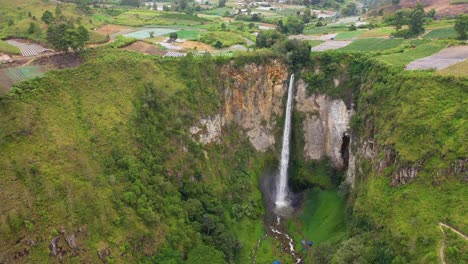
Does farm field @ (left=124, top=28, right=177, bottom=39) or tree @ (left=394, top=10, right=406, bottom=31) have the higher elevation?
tree @ (left=394, top=10, right=406, bottom=31)

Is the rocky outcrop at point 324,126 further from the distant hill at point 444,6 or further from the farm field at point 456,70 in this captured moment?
the distant hill at point 444,6

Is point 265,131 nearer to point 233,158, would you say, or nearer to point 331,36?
point 233,158

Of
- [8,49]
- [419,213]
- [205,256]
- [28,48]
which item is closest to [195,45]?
[28,48]

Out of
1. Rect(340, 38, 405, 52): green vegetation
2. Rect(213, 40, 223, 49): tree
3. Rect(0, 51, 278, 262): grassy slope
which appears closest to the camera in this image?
Rect(0, 51, 278, 262): grassy slope

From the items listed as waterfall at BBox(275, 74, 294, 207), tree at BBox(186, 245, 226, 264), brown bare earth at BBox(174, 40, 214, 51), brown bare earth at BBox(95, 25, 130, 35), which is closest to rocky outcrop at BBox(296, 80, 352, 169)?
waterfall at BBox(275, 74, 294, 207)

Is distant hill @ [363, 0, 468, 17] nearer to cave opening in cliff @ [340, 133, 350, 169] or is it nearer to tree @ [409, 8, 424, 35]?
tree @ [409, 8, 424, 35]

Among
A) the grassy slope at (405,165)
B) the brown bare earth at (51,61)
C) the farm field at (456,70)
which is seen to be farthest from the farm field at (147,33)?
the farm field at (456,70)

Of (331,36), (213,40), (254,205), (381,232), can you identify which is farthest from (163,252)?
(331,36)
